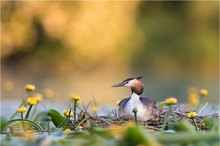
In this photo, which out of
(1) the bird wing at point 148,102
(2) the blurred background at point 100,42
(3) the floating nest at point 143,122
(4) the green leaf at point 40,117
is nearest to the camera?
(3) the floating nest at point 143,122

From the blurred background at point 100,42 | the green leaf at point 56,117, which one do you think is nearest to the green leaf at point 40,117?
the green leaf at point 56,117

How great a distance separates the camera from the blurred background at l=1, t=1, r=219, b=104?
16875 mm

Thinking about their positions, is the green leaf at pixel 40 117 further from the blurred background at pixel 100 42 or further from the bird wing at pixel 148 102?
the blurred background at pixel 100 42

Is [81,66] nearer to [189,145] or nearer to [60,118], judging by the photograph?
[60,118]

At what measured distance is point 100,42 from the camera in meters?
17.0

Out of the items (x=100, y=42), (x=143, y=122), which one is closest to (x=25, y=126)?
(x=143, y=122)

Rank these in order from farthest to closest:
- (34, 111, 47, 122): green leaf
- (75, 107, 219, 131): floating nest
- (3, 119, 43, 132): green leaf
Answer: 1. (34, 111, 47, 122): green leaf
2. (75, 107, 219, 131): floating nest
3. (3, 119, 43, 132): green leaf

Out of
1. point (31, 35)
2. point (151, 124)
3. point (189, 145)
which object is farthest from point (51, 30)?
point (189, 145)

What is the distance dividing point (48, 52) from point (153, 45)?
2749 mm

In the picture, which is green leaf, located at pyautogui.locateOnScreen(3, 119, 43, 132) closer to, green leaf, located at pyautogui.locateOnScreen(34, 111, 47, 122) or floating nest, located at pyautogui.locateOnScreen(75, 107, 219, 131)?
floating nest, located at pyautogui.locateOnScreen(75, 107, 219, 131)

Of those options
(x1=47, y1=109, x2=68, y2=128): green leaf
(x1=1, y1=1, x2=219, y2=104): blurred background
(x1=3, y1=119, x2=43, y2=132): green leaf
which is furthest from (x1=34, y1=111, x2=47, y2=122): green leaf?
(x1=1, y1=1, x2=219, y2=104): blurred background

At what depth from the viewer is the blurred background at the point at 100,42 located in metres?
16.9

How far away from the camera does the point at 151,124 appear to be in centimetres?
493

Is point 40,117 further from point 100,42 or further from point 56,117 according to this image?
point 100,42
